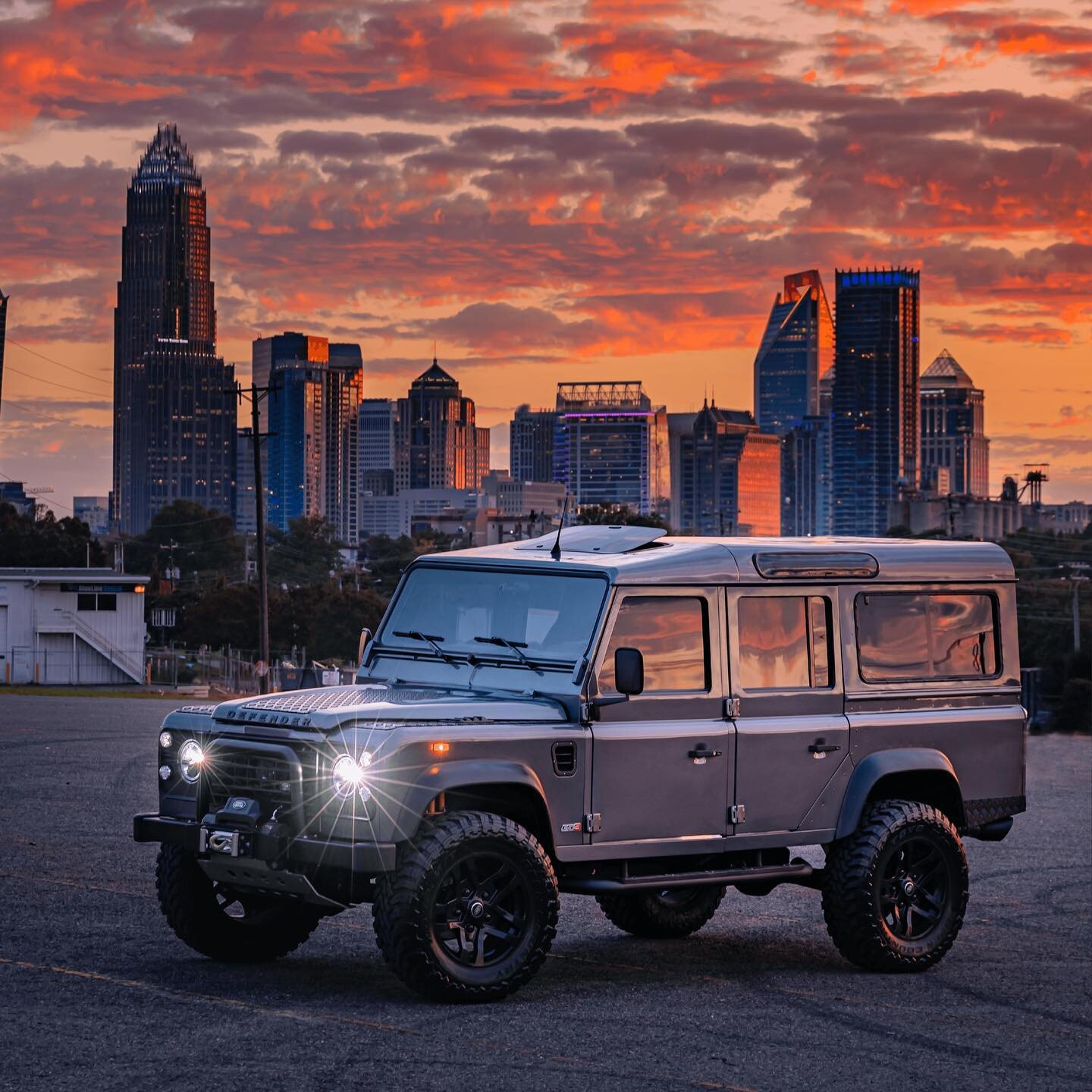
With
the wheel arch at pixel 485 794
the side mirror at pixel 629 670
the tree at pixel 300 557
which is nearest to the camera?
the wheel arch at pixel 485 794

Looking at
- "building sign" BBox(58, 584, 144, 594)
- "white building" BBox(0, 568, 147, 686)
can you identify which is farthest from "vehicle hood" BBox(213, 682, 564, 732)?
"building sign" BBox(58, 584, 144, 594)

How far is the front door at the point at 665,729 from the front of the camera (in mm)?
10391

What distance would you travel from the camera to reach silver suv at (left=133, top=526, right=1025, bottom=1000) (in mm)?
9648

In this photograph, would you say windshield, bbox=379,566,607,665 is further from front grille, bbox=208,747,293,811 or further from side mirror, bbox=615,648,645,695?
front grille, bbox=208,747,293,811

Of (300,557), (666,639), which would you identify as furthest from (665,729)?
(300,557)

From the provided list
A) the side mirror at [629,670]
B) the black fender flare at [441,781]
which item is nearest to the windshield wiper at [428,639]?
the side mirror at [629,670]

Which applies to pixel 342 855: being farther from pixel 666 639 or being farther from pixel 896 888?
pixel 896 888

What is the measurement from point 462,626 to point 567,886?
5.81 feet

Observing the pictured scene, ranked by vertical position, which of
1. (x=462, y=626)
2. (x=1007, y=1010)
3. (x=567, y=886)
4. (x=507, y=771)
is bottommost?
(x=1007, y=1010)

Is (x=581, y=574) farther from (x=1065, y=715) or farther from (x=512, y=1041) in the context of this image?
(x=1065, y=715)

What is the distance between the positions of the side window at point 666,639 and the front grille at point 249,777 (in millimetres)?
1941

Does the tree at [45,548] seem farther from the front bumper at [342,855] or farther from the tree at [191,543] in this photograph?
the front bumper at [342,855]

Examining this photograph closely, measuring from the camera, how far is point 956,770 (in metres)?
12.0

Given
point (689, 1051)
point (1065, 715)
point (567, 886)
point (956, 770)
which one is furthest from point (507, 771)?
point (1065, 715)
